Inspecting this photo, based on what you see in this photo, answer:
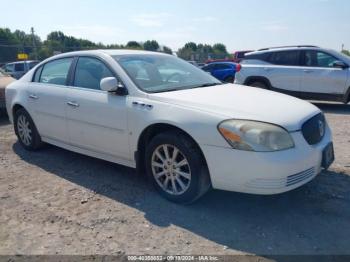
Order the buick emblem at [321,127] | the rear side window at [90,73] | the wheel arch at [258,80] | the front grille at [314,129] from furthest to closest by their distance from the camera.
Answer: the wheel arch at [258,80]
the rear side window at [90,73]
the buick emblem at [321,127]
the front grille at [314,129]

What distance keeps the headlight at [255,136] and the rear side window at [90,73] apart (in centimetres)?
173

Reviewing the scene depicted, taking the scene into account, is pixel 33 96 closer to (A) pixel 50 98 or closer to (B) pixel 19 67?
(A) pixel 50 98

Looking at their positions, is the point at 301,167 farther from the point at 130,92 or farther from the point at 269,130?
the point at 130,92

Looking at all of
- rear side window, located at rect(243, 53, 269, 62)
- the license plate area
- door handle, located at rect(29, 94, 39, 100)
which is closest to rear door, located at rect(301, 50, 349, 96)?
rear side window, located at rect(243, 53, 269, 62)

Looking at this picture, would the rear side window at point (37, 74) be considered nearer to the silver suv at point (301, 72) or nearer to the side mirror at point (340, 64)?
the silver suv at point (301, 72)

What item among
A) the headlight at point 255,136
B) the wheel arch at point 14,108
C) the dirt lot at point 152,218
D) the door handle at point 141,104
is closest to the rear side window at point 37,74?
the wheel arch at point 14,108

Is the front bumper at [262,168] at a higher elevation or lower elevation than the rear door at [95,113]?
lower

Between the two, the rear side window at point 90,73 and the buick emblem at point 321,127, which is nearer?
the buick emblem at point 321,127

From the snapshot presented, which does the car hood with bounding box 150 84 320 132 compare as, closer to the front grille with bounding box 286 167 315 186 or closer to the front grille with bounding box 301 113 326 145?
the front grille with bounding box 301 113 326 145

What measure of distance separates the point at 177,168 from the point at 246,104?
3.09 ft

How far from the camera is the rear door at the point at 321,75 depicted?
8758 millimetres

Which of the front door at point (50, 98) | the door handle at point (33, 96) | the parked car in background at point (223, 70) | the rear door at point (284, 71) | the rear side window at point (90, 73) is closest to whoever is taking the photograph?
the rear side window at point (90, 73)

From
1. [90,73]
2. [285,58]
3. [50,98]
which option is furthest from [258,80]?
[50,98]

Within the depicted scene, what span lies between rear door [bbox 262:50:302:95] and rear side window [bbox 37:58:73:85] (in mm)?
6347
